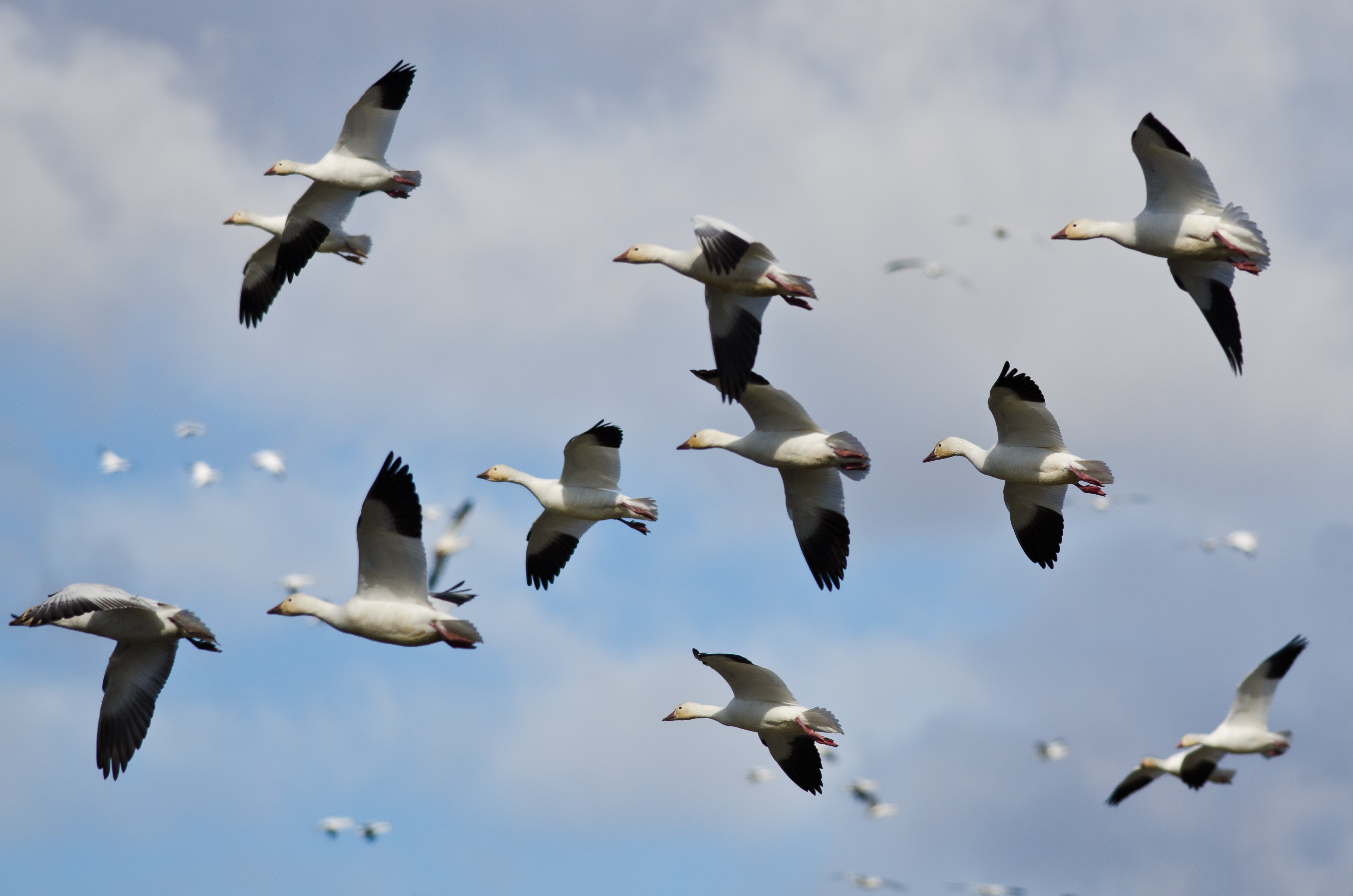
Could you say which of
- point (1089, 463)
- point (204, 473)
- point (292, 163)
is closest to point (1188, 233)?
point (1089, 463)

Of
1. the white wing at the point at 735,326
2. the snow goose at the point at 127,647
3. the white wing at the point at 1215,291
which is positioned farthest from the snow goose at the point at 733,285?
the snow goose at the point at 127,647

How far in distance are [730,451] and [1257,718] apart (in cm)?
570

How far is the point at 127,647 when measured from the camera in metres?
12.0

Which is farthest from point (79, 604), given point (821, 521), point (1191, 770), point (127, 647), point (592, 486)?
point (1191, 770)

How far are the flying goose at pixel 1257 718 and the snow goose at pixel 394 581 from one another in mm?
7691

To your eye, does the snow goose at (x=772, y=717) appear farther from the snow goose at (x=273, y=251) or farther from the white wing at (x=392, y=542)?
the snow goose at (x=273, y=251)

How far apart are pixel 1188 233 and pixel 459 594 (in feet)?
19.5

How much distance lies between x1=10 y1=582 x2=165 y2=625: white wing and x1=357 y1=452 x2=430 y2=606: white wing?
5.27ft

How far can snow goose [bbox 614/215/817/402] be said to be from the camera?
11953mm

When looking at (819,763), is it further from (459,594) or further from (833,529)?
(459,594)

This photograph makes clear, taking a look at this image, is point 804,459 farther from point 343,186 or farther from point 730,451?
point 343,186

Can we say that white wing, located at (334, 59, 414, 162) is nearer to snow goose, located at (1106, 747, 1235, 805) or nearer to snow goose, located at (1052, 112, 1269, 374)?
snow goose, located at (1052, 112, 1269, 374)

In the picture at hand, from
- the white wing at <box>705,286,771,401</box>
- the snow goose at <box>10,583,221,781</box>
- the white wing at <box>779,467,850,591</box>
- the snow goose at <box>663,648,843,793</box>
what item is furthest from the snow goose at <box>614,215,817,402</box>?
the snow goose at <box>10,583,221,781</box>

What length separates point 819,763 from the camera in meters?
12.2
